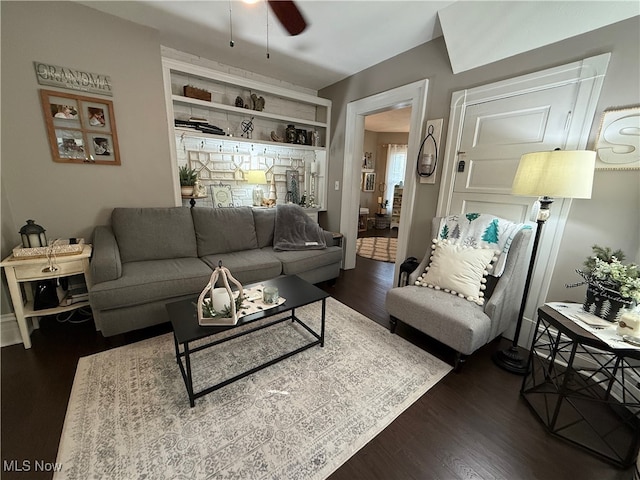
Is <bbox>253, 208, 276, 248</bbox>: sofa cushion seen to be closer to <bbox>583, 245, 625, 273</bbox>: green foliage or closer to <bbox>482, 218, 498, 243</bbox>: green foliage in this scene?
<bbox>482, 218, 498, 243</bbox>: green foliage

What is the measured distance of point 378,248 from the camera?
5.04 meters

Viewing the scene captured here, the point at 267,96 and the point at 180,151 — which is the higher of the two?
the point at 267,96

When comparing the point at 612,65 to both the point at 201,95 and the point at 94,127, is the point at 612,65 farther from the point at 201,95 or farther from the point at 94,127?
the point at 94,127

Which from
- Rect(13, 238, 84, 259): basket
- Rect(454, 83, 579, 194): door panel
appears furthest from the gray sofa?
Rect(454, 83, 579, 194): door panel

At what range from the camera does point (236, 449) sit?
1.20 metres

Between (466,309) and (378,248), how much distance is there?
3287mm

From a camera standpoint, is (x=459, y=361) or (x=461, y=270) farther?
(x=461, y=270)

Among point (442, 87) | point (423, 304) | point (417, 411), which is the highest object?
point (442, 87)

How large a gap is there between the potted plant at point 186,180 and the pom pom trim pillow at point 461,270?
2600mm

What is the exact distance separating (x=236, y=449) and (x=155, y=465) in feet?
1.13

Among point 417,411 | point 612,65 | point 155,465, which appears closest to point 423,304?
point 417,411

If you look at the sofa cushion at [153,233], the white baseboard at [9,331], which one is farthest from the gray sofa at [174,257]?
the white baseboard at [9,331]

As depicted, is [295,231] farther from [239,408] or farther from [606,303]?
[606,303]

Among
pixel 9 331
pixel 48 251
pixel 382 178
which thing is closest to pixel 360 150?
pixel 48 251
